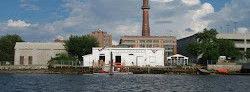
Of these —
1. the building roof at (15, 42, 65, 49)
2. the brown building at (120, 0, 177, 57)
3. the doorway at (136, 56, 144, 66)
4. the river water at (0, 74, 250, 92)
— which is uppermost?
the brown building at (120, 0, 177, 57)

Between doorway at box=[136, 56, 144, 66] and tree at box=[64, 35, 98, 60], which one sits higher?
tree at box=[64, 35, 98, 60]

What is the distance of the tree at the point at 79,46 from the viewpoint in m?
91.1

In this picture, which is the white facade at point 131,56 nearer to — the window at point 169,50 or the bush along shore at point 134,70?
the bush along shore at point 134,70

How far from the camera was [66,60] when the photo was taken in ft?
266

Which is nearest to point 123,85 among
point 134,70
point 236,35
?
point 134,70

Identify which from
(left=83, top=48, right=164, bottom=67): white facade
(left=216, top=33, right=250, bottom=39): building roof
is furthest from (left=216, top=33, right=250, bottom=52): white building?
(left=83, top=48, right=164, bottom=67): white facade

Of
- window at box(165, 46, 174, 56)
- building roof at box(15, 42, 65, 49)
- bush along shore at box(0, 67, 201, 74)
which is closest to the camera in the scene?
bush along shore at box(0, 67, 201, 74)

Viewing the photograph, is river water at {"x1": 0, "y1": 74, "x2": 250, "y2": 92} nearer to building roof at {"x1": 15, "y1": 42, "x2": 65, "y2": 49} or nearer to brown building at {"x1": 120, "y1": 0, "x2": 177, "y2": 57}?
building roof at {"x1": 15, "y1": 42, "x2": 65, "y2": 49}

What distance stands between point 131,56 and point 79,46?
68.3 feet

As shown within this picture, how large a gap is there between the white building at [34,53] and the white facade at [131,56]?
21.4m

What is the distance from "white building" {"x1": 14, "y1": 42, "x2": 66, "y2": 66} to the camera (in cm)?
9350

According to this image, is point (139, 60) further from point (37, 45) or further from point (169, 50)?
point (169, 50)

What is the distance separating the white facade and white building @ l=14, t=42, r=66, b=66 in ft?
70.3

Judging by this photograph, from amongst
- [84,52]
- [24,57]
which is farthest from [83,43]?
[24,57]
